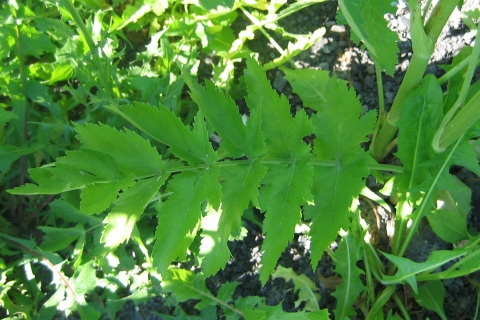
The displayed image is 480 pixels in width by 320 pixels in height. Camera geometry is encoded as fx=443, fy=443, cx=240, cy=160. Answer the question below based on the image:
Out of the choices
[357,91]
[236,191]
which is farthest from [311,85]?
[236,191]

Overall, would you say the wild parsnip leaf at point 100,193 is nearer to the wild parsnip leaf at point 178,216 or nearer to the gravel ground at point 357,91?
the wild parsnip leaf at point 178,216

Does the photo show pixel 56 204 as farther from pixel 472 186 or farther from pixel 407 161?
pixel 472 186

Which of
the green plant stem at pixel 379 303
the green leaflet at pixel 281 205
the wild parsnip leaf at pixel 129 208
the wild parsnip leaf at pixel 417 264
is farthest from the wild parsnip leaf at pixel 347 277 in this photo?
the wild parsnip leaf at pixel 129 208

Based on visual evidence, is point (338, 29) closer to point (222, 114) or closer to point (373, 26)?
point (373, 26)

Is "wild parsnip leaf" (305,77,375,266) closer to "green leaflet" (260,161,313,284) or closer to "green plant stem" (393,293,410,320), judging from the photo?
"green leaflet" (260,161,313,284)

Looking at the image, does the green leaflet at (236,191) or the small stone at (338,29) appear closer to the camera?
the green leaflet at (236,191)

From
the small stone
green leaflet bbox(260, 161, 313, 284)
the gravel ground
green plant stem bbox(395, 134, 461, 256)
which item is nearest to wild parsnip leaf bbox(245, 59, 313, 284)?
green leaflet bbox(260, 161, 313, 284)

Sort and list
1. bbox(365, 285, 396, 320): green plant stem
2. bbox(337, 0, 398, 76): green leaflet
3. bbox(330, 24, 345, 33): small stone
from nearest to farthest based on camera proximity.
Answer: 1. bbox(337, 0, 398, 76): green leaflet
2. bbox(365, 285, 396, 320): green plant stem
3. bbox(330, 24, 345, 33): small stone
